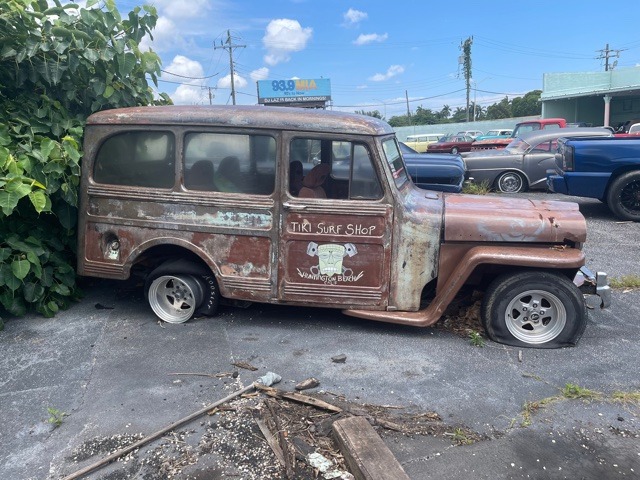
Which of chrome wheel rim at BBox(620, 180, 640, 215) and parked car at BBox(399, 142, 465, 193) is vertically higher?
parked car at BBox(399, 142, 465, 193)

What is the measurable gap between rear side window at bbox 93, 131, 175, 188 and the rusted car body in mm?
11

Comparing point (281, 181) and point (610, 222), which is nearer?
point (281, 181)

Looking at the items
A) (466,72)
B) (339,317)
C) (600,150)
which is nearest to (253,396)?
(339,317)

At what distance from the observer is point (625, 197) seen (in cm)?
894

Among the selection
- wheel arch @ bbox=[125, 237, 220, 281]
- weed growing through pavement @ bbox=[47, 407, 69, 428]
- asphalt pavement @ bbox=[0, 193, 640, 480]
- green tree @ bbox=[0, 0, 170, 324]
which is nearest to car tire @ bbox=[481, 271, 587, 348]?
asphalt pavement @ bbox=[0, 193, 640, 480]

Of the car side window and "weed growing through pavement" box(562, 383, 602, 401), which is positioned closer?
"weed growing through pavement" box(562, 383, 602, 401)

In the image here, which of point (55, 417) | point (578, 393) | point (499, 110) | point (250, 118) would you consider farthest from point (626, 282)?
point (499, 110)

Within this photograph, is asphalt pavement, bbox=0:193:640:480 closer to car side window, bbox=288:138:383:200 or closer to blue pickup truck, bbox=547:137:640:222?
car side window, bbox=288:138:383:200

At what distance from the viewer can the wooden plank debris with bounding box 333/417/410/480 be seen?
282cm

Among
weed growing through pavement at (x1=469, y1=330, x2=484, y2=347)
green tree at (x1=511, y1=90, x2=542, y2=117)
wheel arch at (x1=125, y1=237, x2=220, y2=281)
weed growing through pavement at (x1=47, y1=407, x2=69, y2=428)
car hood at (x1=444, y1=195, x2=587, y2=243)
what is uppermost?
green tree at (x1=511, y1=90, x2=542, y2=117)

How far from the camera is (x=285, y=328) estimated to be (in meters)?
4.93

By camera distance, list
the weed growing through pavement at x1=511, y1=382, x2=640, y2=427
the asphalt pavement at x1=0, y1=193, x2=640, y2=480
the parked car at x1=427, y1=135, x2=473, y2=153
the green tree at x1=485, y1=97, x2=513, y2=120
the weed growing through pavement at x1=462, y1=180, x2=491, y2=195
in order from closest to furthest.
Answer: the asphalt pavement at x1=0, y1=193, x2=640, y2=480 < the weed growing through pavement at x1=511, y1=382, x2=640, y2=427 < the weed growing through pavement at x1=462, y1=180, x2=491, y2=195 < the parked car at x1=427, y1=135, x2=473, y2=153 < the green tree at x1=485, y1=97, x2=513, y2=120

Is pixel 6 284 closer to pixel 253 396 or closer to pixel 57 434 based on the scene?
pixel 57 434

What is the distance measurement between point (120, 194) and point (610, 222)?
797cm
